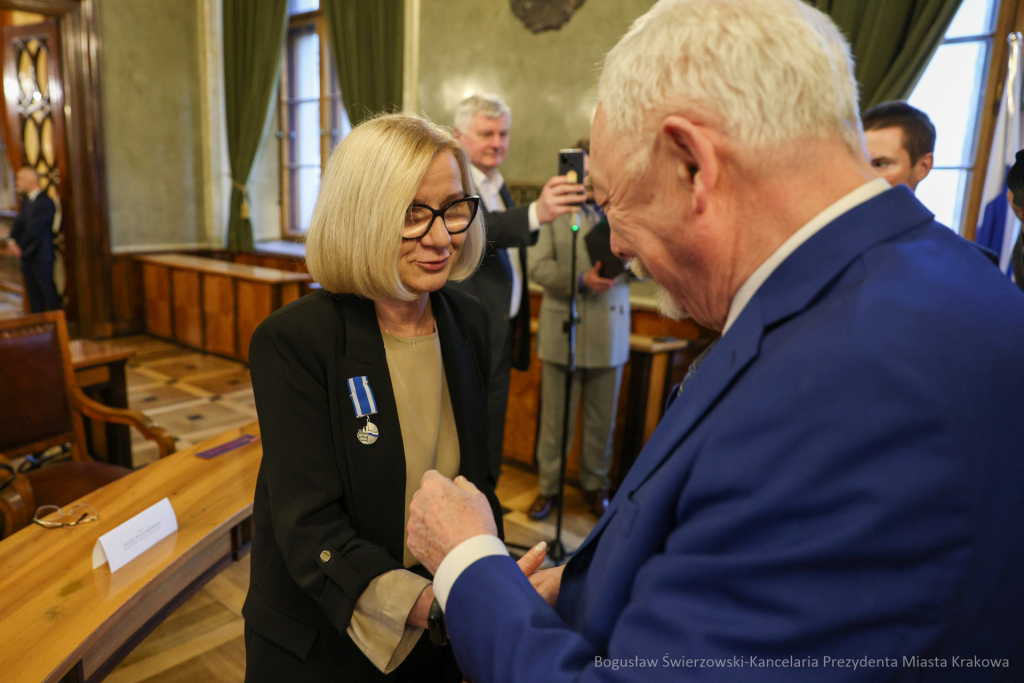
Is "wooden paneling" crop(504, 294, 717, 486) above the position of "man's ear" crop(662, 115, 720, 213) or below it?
below

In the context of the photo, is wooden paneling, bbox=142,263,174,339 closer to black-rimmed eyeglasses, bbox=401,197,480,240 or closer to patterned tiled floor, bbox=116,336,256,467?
patterned tiled floor, bbox=116,336,256,467

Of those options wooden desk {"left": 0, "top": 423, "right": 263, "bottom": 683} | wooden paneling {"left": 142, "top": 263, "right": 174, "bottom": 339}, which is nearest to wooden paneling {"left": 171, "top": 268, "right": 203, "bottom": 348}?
wooden paneling {"left": 142, "top": 263, "right": 174, "bottom": 339}

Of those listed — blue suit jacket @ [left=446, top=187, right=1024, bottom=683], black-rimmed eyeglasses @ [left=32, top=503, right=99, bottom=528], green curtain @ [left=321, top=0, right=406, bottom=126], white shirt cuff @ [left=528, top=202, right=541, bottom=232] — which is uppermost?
green curtain @ [left=321, top=0, right=406, bottom=126]

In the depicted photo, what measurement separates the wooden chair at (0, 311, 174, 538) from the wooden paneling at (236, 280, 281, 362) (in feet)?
9.97

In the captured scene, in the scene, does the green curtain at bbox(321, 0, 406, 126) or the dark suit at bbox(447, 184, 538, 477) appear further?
the green curtain at bbox(321, 0, 406, 126)

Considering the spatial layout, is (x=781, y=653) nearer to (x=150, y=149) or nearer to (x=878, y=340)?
(x=878, y=340)

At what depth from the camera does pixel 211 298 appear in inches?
247

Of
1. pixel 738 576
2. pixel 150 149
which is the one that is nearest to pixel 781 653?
pixel 738 576

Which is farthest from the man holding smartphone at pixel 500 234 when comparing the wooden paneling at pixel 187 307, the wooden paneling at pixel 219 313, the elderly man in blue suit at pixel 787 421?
the wooden paneling at pixel 187 307

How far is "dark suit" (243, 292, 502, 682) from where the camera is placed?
1028 millimetres

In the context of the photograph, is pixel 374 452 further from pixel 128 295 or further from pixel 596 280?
pixel 128 295

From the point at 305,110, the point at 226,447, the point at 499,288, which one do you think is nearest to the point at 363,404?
the point at 226,447

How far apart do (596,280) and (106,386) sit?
7.55 ft

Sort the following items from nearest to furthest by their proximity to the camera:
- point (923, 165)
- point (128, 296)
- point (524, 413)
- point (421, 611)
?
point (421, 611)
point (923, 165)
point (524, 413)
point (128, 296)
